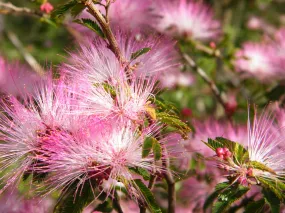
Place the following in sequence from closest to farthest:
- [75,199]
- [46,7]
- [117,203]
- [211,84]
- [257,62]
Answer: [75,199]
[117,203]
[46,7]
[211,84]
[257,62]

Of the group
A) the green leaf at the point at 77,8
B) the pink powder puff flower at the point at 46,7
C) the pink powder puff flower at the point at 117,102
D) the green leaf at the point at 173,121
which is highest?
the pink powder puff flower at the point at 46,7

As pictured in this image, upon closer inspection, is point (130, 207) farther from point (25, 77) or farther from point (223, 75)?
point (223, 75)

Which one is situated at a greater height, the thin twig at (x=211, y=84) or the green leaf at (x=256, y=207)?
the thin twig at (x=211, y=84)

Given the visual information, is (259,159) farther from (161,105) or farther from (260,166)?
(161,105)

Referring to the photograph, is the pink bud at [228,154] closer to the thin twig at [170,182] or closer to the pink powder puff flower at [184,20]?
the thin twig at [170,182]

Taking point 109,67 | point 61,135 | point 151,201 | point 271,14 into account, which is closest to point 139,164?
point 151,201

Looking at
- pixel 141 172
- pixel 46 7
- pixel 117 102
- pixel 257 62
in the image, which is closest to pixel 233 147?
pixel 141 172

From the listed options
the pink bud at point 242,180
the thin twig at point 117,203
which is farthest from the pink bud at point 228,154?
the thin twig at point 117,203
